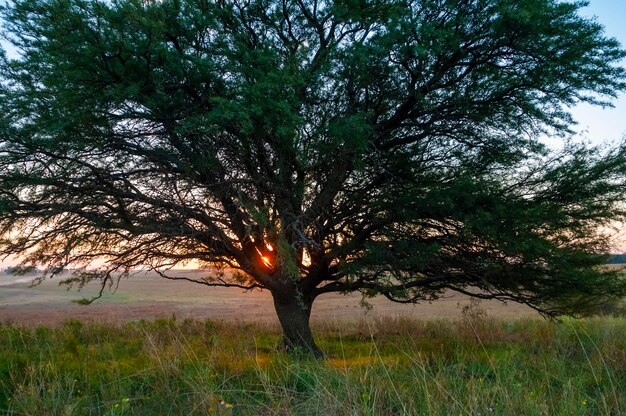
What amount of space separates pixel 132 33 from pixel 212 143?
243cm

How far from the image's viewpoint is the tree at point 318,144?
8.83 metres

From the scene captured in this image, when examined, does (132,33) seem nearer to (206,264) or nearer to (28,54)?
(28,54)

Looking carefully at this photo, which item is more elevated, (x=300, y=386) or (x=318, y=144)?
(x=318, y=144)

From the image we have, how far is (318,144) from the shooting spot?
9430 mm

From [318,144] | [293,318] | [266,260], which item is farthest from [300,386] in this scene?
[266,260]

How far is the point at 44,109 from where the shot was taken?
32.0 feet

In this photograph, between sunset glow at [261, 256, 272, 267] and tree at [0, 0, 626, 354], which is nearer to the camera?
tree at [0, 0, 626, 354]

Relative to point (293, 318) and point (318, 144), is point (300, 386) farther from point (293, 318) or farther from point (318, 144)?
point (293, 318)

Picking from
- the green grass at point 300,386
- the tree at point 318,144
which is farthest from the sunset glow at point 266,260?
the green grass at point 300,386

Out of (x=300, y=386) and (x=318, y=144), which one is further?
(x=318, y=144)

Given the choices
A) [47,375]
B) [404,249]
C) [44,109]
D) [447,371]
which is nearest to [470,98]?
[404,249]

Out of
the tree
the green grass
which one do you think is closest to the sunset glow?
the tree

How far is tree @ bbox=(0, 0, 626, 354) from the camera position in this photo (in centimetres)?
883

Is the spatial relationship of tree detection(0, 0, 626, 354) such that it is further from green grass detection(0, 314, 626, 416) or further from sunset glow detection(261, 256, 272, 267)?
green grass detection(0, 314, 626, 416)
